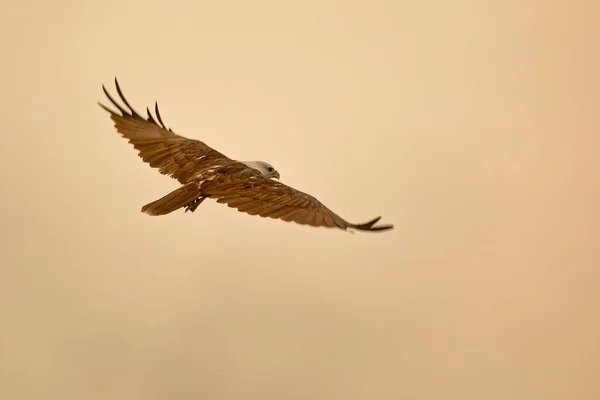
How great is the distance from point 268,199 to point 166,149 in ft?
1.56

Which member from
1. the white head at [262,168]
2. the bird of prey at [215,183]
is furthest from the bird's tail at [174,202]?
the white head at [262,168]

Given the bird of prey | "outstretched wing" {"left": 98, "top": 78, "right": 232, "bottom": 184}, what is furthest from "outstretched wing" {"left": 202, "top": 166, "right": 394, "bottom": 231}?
"outstretched wing" {"left": 98, "top": 78, "right": 232, "bottom": 184}

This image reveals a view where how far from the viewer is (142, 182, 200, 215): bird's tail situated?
1.71 m

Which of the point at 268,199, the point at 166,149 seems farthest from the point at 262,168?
the point at 268,199

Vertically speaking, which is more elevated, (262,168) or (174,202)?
(262,168)

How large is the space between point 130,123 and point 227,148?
0.67 metres

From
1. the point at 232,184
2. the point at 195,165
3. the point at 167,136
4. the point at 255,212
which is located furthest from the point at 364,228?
the point at 167,136

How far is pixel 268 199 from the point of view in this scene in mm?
1622

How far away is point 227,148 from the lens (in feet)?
8.63

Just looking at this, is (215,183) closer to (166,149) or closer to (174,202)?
(174,202)

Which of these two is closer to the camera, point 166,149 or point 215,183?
point 215,183

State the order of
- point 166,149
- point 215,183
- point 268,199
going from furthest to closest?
1. point 166,149
2. point 215,183
3. point 268,199

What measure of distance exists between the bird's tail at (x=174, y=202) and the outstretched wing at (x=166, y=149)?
0.29ft

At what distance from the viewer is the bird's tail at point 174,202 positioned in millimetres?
1707
